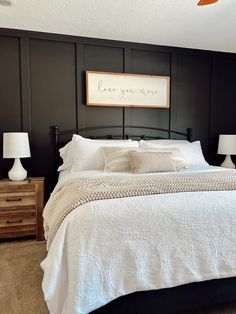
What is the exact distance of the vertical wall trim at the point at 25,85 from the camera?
10.4 ft

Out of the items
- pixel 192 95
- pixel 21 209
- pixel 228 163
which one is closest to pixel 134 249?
pixel 21 209

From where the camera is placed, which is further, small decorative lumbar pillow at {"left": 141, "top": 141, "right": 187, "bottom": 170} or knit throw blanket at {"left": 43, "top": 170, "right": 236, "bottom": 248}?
small decorative lumbar pillow at {"left": 141, "top": 141, "right": 187, "bottom": 170}

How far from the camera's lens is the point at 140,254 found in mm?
1328

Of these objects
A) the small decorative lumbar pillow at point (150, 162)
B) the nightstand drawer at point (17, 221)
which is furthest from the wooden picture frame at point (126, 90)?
the nightstand drawer at point (17, 221)

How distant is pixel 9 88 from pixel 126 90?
151 centimetres

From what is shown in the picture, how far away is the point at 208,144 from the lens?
13.3ft

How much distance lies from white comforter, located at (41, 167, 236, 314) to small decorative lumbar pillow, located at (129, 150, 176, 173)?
41.8 inches

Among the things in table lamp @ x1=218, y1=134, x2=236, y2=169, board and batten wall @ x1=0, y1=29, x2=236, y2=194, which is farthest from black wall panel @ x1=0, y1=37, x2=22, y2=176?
table lamp @ x1=218, y1=134, x2=236, y2=169

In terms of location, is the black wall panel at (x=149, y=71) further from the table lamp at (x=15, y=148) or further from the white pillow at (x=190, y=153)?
the table lamp at (x=15, y=148)

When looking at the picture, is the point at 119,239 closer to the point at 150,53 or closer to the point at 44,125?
the point at 44,125

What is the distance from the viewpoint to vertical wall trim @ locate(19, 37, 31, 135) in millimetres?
3162

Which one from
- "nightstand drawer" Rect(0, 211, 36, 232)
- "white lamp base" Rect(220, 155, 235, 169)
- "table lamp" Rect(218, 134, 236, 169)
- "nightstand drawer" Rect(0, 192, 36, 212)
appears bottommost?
"nightstand drawer" Rect(0, 211, 36, 232)

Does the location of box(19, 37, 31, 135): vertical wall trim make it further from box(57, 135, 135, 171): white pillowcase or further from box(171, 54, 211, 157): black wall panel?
box(171, 54, 211, 157): black wall panel

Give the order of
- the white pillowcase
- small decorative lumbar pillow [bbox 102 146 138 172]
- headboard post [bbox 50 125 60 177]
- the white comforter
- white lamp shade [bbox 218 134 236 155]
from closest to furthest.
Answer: the white comforter
small decorative lumbar pillow [bbox 102 146 138 172]
the white pillowcase
headboard post [bbox 50 125 60 177]
white lamp shade [bbox 218 134 236 155]
